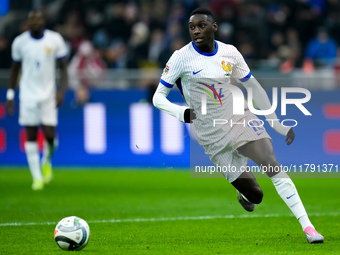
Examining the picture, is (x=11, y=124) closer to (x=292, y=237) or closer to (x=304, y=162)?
(x=304, y=162)

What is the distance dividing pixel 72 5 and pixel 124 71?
4.70m

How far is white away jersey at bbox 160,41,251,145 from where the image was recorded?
275 inches

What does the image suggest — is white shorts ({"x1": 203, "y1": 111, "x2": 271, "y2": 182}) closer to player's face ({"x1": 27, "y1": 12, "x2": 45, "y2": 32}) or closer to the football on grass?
the football on grass

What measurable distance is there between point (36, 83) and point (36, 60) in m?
0.38

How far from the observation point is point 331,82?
48.0 ft

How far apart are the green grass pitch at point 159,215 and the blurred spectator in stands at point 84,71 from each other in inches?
75.2

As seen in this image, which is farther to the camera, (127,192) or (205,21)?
(127,192)

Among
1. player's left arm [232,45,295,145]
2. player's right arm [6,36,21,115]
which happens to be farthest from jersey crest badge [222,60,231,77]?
player's right arm [6,36,21,115]

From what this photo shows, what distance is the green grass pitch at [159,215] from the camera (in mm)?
6711

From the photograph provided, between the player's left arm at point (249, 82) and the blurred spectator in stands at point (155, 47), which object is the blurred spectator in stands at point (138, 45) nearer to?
the blurred spectator in stands at point (155, 47)

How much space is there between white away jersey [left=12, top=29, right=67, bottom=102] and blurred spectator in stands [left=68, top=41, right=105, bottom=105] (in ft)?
11.5

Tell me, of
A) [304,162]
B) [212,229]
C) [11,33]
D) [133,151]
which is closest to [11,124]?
[133,151]

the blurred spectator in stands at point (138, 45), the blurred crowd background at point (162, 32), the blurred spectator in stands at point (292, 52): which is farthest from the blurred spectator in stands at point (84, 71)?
the blurred spectator in stands at point (292, 52)

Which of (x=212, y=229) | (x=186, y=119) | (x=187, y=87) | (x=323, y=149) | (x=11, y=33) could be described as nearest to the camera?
(x=186, y=119)
